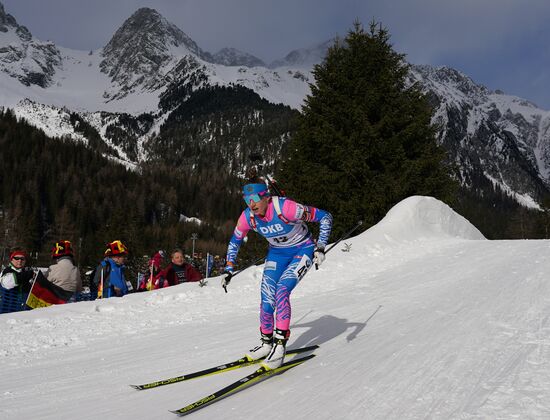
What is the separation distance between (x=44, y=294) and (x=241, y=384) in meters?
6.09

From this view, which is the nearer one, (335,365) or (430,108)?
(335,365)

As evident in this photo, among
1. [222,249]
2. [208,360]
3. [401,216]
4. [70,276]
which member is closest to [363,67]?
[401,216]

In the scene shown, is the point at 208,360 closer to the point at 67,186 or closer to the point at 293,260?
the point at 293,260

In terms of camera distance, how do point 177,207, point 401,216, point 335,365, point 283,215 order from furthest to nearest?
1. point 177,207
2. point 401,216
3. point 283,215
4. point 335,365

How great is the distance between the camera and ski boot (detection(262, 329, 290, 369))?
4684 mm

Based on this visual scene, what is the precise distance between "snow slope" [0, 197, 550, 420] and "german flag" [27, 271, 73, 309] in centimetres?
60

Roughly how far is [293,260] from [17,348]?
415cm

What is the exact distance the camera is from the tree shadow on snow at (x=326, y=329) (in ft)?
19.8

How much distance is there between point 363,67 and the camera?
19266mm

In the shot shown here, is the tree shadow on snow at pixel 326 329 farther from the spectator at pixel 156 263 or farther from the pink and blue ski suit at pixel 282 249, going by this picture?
the spectator at pixel 156 263

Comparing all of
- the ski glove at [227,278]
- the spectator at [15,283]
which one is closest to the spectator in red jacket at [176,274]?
the spectator at [15,283]

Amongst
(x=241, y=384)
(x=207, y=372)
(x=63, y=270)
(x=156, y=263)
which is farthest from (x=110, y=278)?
(x=241, y=384)

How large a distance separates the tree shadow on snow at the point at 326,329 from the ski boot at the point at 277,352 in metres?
1.06

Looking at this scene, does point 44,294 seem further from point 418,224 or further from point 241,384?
point 418,224
